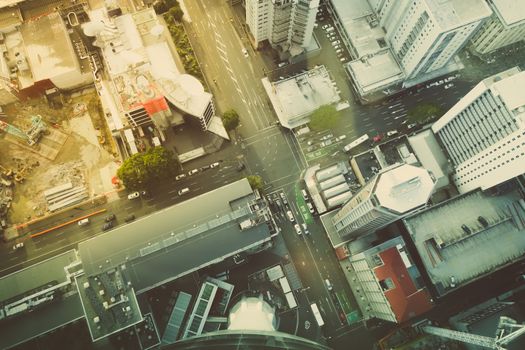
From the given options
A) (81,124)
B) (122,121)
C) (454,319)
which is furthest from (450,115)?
(81,124)

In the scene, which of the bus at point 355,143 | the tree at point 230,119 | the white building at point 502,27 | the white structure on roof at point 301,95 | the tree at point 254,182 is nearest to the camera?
the tree at point 254,182

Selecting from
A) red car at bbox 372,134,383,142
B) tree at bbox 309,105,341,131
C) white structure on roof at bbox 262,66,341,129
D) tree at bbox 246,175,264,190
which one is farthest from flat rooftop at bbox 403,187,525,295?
white structure on roof at bbox 262,66,341,129

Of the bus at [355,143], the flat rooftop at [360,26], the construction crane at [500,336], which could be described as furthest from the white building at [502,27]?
the construction crane at [500,336]

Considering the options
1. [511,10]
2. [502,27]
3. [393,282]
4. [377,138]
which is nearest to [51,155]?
[377,138]

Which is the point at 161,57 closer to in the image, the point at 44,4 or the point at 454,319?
the point at 44,4

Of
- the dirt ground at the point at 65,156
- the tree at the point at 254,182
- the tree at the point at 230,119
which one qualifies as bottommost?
the tree at the point at 254,182

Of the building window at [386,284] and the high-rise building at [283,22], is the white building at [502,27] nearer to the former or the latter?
the high-rise building at [283,22]

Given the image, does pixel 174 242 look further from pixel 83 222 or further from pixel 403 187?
pixel 403 187

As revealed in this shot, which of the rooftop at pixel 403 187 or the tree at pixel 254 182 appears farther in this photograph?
the tree at pixel 254 182
